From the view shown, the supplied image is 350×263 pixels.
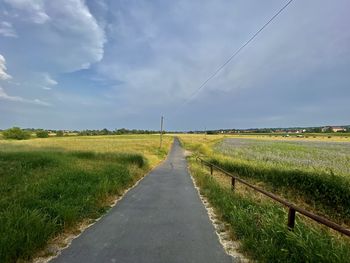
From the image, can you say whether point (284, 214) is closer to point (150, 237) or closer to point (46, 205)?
point (150, 237)

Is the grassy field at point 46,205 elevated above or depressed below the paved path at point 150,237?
above

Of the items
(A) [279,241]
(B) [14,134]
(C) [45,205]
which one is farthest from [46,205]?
(B) [14,134]

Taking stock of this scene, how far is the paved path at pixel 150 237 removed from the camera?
436cm

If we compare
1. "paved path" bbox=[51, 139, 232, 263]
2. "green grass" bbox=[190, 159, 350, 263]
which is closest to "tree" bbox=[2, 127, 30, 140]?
"paved path" bbox=[51, 139, 232, 263]

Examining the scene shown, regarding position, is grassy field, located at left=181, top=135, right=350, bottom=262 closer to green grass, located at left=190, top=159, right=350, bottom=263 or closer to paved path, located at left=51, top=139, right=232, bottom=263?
green grass, located at left=190, top=159, right=350, bottom=263

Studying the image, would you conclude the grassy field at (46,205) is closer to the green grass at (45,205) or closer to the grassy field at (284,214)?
the green grass at (45,205)

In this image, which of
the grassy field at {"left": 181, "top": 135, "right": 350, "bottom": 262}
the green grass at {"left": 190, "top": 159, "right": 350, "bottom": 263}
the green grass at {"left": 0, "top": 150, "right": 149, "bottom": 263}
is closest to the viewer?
the green grass at {"left": 190, "top": 159, "right": 350, "bottom": 263}

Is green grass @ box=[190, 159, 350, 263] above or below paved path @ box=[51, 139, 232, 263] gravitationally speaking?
above

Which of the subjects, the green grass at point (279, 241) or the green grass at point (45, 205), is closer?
the green grass at point (279, 241)

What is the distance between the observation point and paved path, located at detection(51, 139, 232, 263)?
4.36 metres

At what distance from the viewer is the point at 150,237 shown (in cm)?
529

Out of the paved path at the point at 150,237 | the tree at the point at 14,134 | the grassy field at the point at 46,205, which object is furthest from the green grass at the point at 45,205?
the tree at the point at 14,134

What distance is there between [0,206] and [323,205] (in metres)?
11.1

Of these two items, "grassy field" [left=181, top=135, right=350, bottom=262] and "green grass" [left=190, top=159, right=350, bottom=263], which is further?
"grassy field" [left=181, top=135, right=350, bottom=262]
